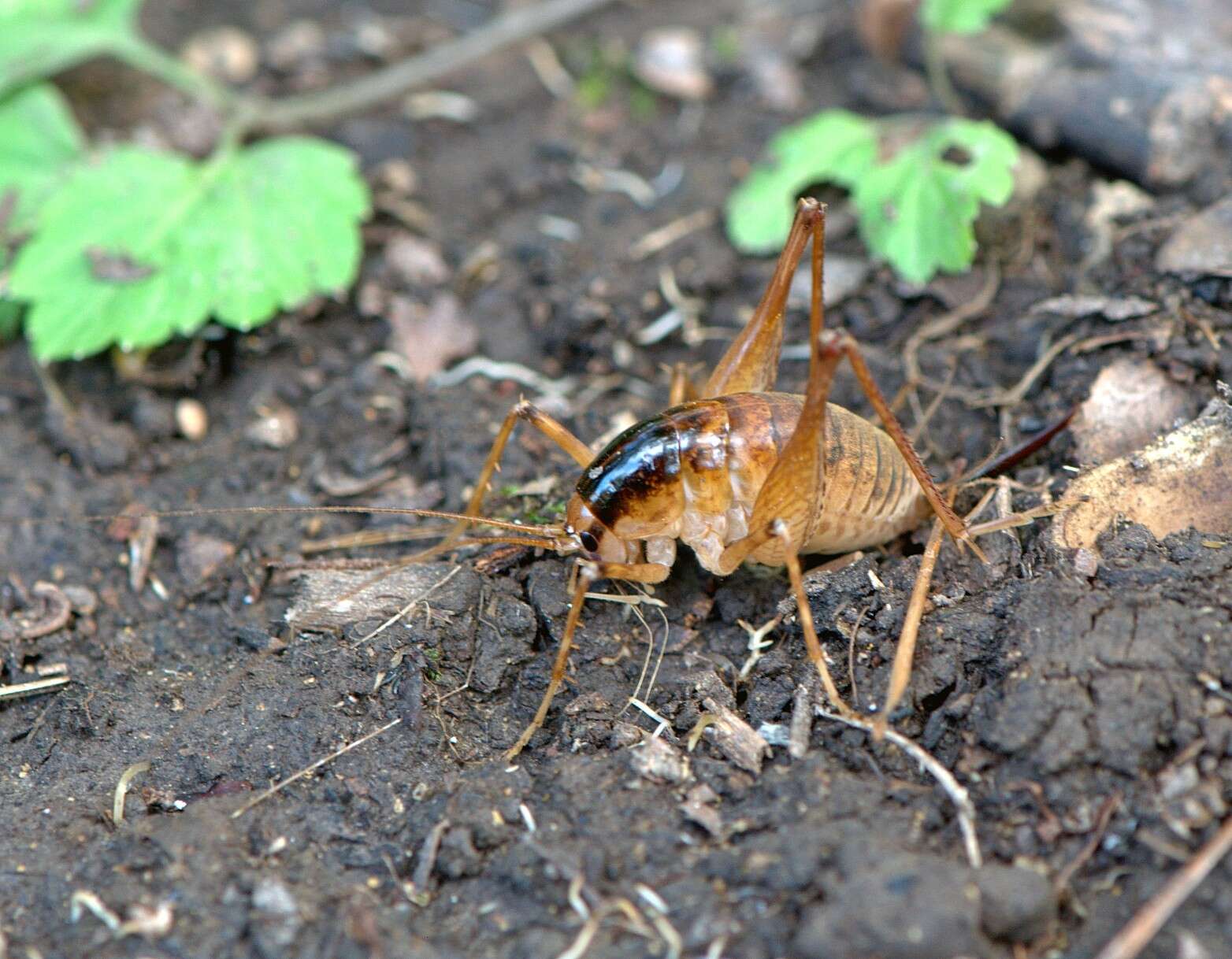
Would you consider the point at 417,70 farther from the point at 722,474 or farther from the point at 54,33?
the point at 722,474

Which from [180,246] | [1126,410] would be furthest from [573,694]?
[180,246]

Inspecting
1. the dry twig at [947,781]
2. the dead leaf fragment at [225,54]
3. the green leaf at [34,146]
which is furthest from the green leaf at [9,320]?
the dry twig at [947,781]

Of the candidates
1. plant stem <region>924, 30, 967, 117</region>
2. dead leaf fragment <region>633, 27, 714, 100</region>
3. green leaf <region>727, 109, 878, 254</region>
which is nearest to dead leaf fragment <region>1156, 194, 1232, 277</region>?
green leaf <region>727, 109, 878, 254</region>

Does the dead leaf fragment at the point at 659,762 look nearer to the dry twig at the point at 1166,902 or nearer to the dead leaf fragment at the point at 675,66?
the dry twig at the point at 1166,902

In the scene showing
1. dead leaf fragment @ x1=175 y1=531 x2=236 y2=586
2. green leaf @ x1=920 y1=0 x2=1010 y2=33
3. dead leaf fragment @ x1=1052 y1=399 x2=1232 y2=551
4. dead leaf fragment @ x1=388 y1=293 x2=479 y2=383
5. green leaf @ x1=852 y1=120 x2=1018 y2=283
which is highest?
green leaf @ x1=920 y1=0 x2=1010 y2=33

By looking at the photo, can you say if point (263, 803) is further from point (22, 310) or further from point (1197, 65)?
point (1197, 65)

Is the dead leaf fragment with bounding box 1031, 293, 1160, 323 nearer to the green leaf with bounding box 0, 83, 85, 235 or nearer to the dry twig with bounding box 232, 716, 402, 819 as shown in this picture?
the dry twig with bounding box 232, 716, 402, 819
